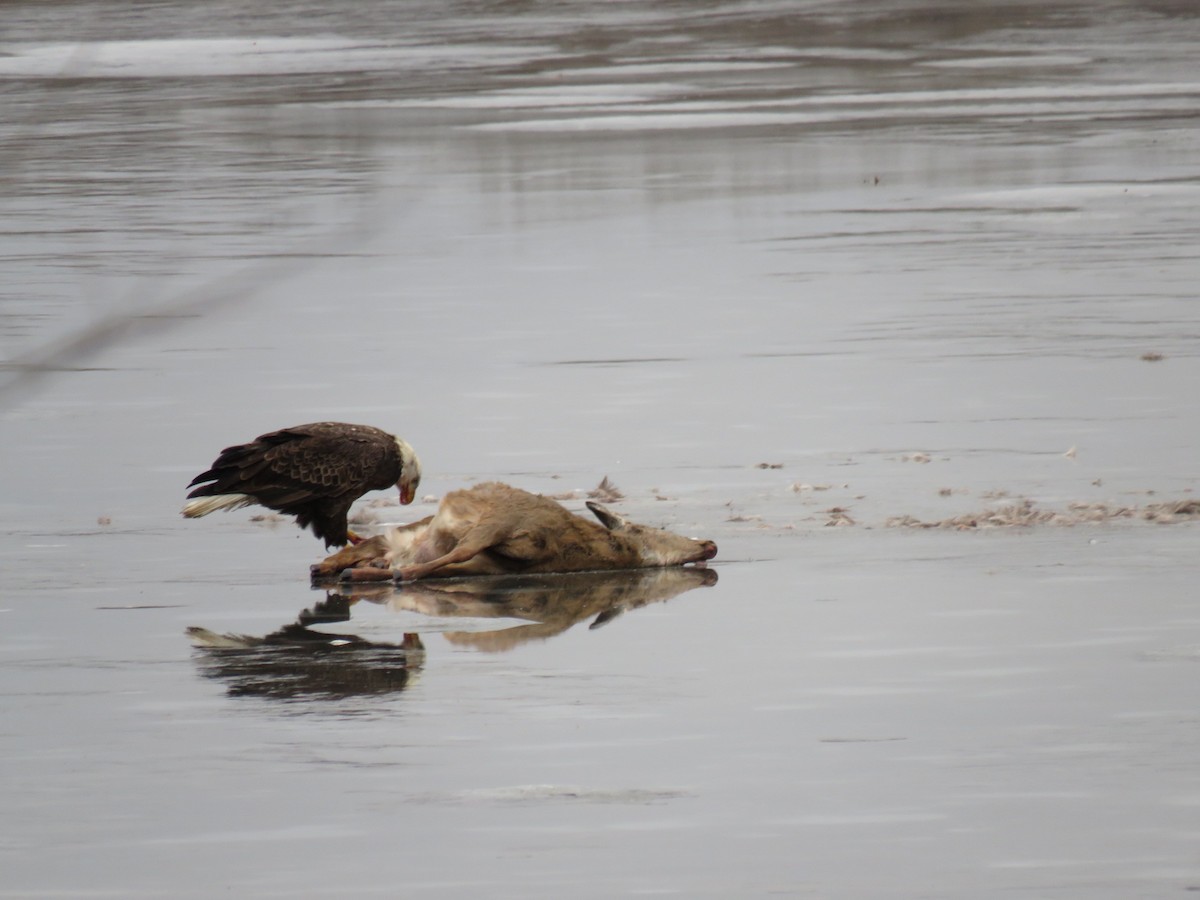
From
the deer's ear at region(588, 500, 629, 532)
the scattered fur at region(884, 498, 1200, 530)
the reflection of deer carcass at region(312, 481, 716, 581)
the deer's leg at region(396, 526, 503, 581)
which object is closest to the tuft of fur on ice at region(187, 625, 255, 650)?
the reflection of deer carcass at region(312, 481, 716, 581)

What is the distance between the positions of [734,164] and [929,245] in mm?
5460

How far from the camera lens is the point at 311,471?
30.4 ft

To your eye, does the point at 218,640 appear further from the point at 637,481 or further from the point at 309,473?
the point at 637,481

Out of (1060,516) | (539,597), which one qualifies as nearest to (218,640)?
(539,597)

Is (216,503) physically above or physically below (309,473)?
below

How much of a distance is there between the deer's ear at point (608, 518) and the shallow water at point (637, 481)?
41cm

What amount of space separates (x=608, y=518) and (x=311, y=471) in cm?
112

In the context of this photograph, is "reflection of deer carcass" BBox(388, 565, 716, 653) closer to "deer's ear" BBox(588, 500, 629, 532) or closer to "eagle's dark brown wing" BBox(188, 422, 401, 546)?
"deer's ear" BBox(588, 500, 629, 532)

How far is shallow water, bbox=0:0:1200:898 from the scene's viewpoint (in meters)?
5.73

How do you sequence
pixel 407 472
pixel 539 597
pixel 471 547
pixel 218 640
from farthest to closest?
pixel 407 472 < pixel 471 547 < pixel 539 597 < pixel 218 640

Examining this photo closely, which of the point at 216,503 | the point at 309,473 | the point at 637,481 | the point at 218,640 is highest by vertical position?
the point at 309,473

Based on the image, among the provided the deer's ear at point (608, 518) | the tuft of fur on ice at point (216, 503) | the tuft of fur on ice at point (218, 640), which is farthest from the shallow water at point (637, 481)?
the deer's ear at point (608, 518)

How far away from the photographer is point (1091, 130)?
2450cm

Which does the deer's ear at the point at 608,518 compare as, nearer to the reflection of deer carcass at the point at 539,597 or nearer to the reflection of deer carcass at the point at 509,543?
the reflection of deer carcass at the point at 509,543
